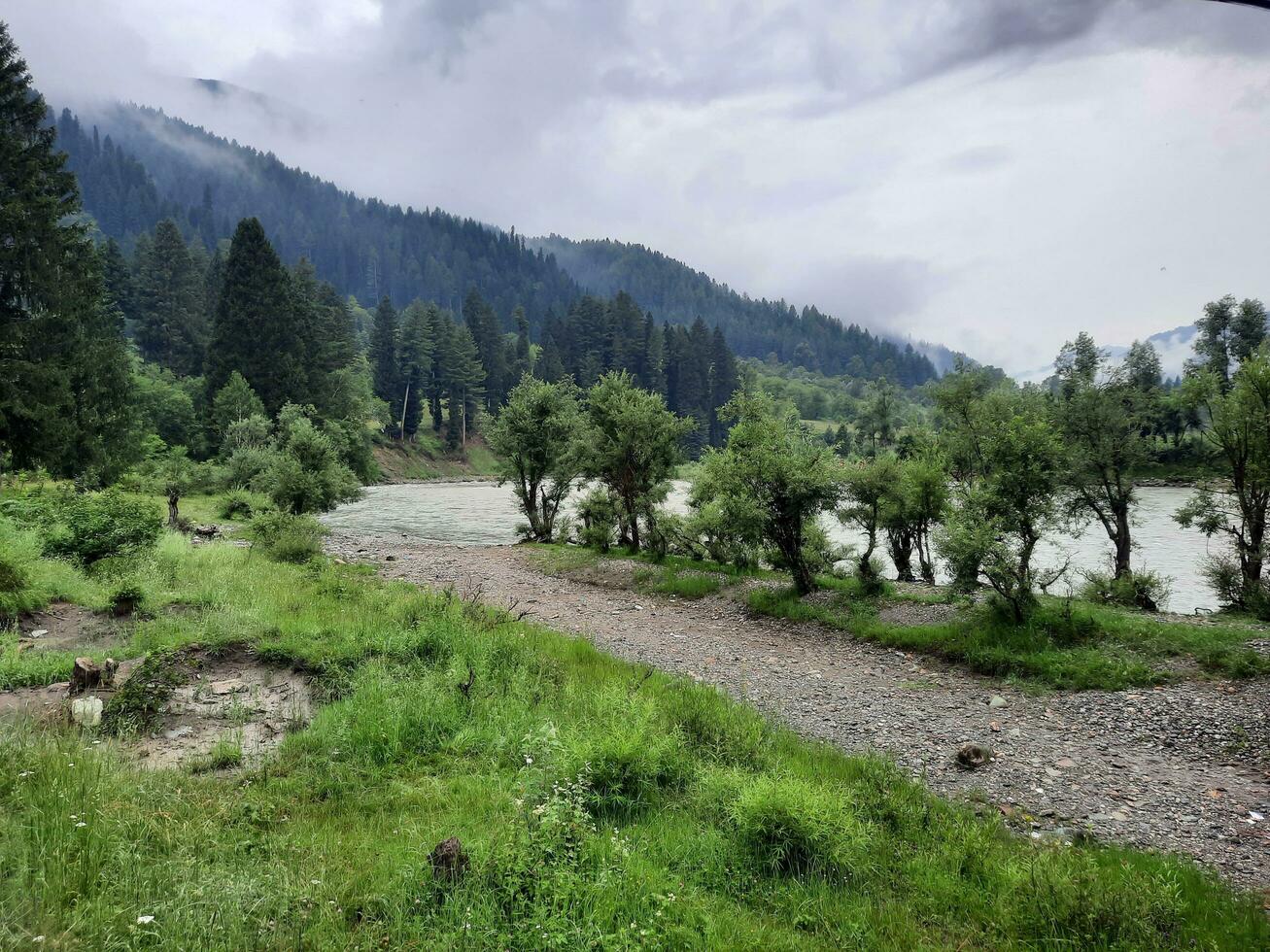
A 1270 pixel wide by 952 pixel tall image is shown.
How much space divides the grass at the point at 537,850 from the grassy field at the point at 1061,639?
628 centimetres

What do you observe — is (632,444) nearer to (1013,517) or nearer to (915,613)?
(915,613)

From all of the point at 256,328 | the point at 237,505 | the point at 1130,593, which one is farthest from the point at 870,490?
the point at 256,328

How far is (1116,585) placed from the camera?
1692 centimetres

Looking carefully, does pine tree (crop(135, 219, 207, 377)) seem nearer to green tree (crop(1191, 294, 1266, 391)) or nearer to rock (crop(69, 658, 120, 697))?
rock (crop(69, 658, 120, 697))

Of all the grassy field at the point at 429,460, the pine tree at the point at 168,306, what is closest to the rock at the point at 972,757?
the grassy field at the point at 429,460

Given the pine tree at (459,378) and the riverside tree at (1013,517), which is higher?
the pine tree at (459,378)

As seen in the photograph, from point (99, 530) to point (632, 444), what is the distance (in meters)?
17.0

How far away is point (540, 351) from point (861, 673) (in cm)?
12732

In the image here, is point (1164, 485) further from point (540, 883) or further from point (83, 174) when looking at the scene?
point (83, 174)

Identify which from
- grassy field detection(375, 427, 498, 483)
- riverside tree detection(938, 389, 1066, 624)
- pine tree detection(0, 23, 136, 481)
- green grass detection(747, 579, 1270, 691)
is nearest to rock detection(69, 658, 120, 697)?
green grass detection(747, 579, 1270, 691)

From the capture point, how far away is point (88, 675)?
24.6ft

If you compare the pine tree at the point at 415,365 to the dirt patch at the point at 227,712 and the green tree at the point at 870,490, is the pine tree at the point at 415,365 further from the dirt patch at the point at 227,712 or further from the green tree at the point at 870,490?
the dirt patch at the point at 227,712

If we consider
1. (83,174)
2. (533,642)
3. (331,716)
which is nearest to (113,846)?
(331,716)

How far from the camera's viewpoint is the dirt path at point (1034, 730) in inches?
273
